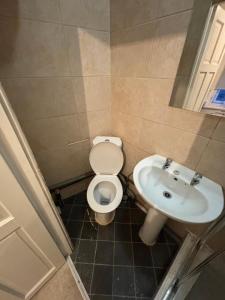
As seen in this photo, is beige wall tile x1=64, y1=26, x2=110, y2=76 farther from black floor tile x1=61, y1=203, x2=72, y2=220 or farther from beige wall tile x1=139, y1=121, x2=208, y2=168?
black floor tile x1=61, y1=203, x2=72, y2=220

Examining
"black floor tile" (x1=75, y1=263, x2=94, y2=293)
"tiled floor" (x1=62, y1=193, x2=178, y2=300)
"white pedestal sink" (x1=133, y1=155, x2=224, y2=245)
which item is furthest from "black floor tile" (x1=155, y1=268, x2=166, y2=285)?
"black floor tile" (x1=75, y1=263, x2=94, y2=293)

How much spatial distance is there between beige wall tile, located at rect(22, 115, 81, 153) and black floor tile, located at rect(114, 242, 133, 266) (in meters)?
1.10

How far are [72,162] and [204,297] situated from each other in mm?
1424

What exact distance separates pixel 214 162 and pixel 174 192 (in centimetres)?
33

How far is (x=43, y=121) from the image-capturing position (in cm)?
117

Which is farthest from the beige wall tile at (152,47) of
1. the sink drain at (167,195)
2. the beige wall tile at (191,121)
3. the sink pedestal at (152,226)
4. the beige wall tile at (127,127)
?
the sink pedestal at (152,226)

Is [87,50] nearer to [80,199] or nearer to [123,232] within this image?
[80,199]

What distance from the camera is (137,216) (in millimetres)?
1527

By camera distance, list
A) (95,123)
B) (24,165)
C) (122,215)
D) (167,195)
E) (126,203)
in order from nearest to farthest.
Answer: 1. (24,165)
2. (167,195)
3. (95,123)
4. (122,215)
5. (126,203)

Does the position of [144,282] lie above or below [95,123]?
below

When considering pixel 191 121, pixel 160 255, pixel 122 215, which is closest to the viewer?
pixel 191 121

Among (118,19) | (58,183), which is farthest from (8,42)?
(58,183)

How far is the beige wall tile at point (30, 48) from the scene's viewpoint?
0.84 metres

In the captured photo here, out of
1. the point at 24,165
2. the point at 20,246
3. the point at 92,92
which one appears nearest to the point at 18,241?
the point at 20,246
